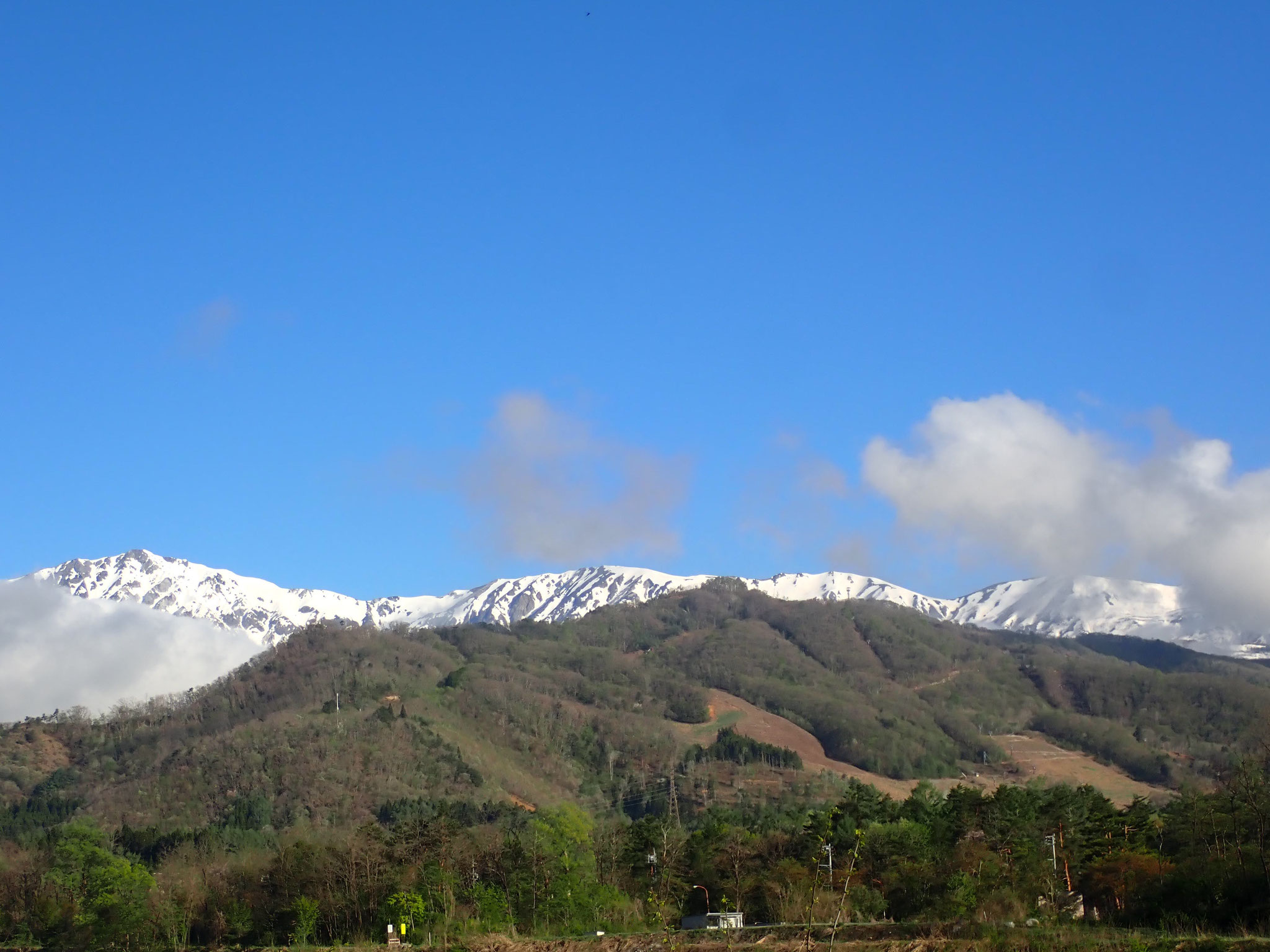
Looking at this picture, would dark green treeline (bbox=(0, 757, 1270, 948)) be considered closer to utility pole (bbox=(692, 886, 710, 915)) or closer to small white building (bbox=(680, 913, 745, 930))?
utility pole (bbox=(692, 886, 710, 915))

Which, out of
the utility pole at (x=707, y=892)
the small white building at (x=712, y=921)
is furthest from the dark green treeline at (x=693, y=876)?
the small white building at (x=712, y=921)

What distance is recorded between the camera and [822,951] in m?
50.8

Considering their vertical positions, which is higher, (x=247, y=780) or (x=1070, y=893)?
(x=247, y=780)

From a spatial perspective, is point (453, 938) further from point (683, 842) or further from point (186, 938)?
point (683, 842)

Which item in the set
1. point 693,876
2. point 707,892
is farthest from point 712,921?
point 693,876

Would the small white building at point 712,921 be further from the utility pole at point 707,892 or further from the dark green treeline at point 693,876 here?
the dark green treeline at point 693,876

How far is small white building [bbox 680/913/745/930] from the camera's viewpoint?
5997cm

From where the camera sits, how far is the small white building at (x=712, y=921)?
197ft

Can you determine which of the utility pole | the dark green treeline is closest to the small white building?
the utility pole

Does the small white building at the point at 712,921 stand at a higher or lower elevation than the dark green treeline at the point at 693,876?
lower

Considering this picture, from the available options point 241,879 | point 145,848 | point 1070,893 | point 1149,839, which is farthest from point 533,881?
point 145,848

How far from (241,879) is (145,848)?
187ft

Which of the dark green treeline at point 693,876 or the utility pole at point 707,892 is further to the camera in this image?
the utility pole at point 707,892

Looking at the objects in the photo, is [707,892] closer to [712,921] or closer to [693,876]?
[693,876]
